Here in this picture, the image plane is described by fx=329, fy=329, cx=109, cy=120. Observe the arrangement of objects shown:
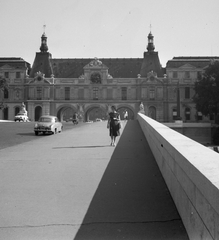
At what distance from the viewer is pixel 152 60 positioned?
249 feet

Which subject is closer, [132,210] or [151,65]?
→ [132,210]

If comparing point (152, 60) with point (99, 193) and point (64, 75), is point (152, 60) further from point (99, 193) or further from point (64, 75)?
point (99, 193)

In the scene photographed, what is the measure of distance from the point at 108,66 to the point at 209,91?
1158 inches

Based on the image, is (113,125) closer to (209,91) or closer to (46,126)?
(46,126)

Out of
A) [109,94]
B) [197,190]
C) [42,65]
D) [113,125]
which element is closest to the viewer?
[197,190]

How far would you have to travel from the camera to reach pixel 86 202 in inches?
233

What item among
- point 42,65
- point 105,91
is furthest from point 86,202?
point 42,65

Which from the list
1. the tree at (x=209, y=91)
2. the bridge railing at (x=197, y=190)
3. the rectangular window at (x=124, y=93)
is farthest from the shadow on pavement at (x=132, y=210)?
the rectangular window at (x=124, y=93)

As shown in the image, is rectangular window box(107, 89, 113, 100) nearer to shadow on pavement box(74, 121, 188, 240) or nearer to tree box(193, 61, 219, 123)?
tree box(193, 61, 219, 123)

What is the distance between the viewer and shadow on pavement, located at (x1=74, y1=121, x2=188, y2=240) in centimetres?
451

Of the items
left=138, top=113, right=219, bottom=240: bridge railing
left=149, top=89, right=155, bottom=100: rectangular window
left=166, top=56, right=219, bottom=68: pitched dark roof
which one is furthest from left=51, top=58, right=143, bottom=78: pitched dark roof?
left=138, top=113, right=219, bottom=240: bridge railing

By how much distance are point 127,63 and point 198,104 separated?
89.6ft

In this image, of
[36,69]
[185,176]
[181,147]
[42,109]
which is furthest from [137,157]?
[36,69]

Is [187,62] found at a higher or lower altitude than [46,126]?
higher
